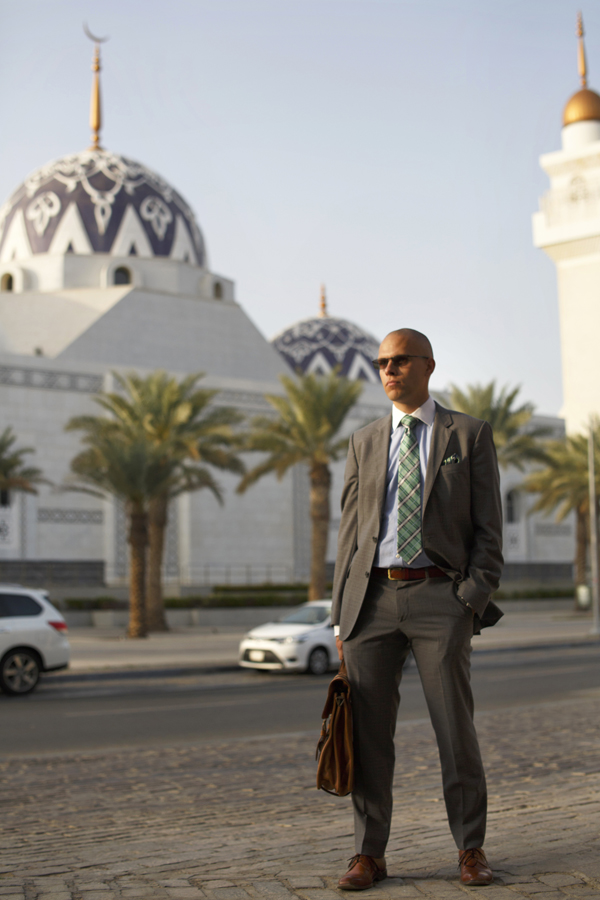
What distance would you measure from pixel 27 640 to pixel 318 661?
4.60m

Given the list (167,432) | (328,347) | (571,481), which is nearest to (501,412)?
(571,481)

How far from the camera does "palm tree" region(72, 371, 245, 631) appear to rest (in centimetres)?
2455

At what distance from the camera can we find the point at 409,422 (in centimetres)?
377

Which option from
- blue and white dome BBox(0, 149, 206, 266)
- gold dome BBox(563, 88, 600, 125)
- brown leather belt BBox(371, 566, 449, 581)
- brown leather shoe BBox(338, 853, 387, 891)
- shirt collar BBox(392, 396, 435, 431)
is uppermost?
gold dome BBox(563, 88, 600, 125)

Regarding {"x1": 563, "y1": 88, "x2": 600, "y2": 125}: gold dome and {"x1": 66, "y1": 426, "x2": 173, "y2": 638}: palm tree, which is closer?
{"x1": 66, "y1": 426, "x2": 173, "y2": 638}: palm tree

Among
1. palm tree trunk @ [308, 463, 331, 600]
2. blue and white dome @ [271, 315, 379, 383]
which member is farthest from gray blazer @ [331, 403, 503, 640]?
blue and white dome @ [271, 315, 379, 383]

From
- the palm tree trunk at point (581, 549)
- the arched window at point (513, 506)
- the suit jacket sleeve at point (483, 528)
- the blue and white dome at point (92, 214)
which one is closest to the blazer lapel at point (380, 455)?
the suit jacket sleeve at point (483, 528)

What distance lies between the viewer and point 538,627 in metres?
27.2

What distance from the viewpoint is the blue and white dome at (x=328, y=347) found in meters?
53.9

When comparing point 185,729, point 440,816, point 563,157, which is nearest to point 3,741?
point 185,729

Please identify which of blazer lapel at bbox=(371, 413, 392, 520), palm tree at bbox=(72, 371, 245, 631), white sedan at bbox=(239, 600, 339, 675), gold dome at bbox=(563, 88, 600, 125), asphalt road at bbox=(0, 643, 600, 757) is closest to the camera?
blazer lapel at bbox=(371, 413, 392, 520)

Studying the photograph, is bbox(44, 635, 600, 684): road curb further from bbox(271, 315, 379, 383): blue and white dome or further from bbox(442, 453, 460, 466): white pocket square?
bbox(271, 315, 379, 383): blue and white dome

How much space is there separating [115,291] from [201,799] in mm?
34413

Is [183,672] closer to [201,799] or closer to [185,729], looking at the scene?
[185,729]
